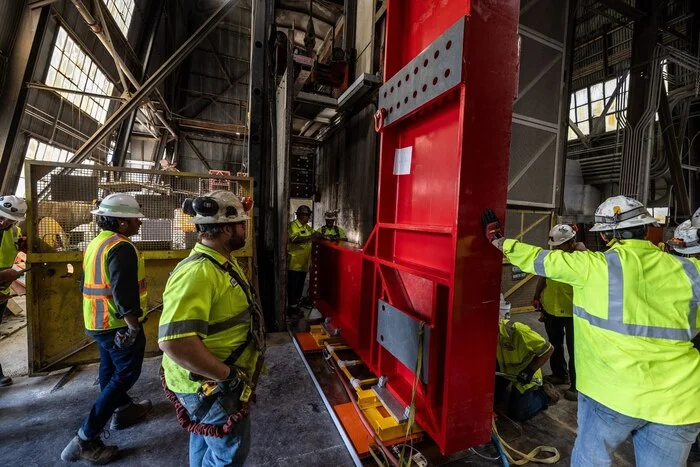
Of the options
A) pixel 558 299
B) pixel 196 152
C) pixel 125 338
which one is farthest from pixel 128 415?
pixel 196 152

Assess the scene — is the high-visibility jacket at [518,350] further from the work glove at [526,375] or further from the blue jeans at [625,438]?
the blue jeans at [625,438]

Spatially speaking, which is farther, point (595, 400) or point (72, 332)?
point (72, 332)

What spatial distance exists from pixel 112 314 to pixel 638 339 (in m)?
3.63

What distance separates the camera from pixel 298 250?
5.95 m

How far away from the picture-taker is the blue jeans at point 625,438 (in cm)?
163

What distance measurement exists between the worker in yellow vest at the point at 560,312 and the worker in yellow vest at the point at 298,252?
3705 mm

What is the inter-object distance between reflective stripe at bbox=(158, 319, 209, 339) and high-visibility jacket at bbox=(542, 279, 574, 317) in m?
3.84

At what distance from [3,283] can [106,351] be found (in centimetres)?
189

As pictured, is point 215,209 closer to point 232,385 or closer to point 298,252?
point 232,385

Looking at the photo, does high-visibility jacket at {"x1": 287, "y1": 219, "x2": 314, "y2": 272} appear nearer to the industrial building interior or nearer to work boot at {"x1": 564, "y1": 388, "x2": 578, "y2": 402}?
the industrial building interior

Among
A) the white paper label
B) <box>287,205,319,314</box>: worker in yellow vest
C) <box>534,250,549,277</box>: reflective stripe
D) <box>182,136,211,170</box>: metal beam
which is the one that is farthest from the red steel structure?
<box>182,136,211,170</box>: metal beam

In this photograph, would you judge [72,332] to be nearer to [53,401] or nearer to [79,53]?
[53,401]

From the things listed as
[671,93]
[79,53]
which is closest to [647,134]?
[671,93]

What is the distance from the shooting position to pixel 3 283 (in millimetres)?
3381
